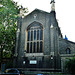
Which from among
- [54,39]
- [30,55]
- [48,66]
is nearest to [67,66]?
[48,66]

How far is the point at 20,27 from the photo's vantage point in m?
27.3

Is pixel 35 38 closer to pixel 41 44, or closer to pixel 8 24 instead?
pixel 41 44

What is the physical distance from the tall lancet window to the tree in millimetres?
3852

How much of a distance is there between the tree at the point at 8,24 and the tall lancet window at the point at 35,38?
152 inches

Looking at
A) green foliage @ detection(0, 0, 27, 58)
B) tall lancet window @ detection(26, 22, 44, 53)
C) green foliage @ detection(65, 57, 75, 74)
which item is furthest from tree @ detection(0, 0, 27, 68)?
green foliage @ detection(65, 57, 75, 74)

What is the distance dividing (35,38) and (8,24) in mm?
6077

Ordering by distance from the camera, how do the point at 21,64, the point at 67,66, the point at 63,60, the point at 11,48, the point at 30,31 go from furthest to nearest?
the point at 11,48
the point at 30,31
the point at 21,64
the point at 63,60
the point at 67,66

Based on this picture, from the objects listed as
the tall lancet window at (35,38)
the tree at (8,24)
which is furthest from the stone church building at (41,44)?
the tree at (8,24)

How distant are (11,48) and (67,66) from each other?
44.2 feet

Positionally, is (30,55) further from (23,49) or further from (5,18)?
(5,18)

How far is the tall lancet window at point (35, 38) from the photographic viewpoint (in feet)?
83.5

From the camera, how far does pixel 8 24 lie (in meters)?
24.5

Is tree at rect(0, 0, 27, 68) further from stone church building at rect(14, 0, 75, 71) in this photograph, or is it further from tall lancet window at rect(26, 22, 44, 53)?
tall lancet window at rect(26, 22, 44, 53)

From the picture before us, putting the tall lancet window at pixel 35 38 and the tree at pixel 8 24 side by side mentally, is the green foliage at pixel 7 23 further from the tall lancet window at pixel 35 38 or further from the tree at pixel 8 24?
the tall lancet window at pixel 35 38
